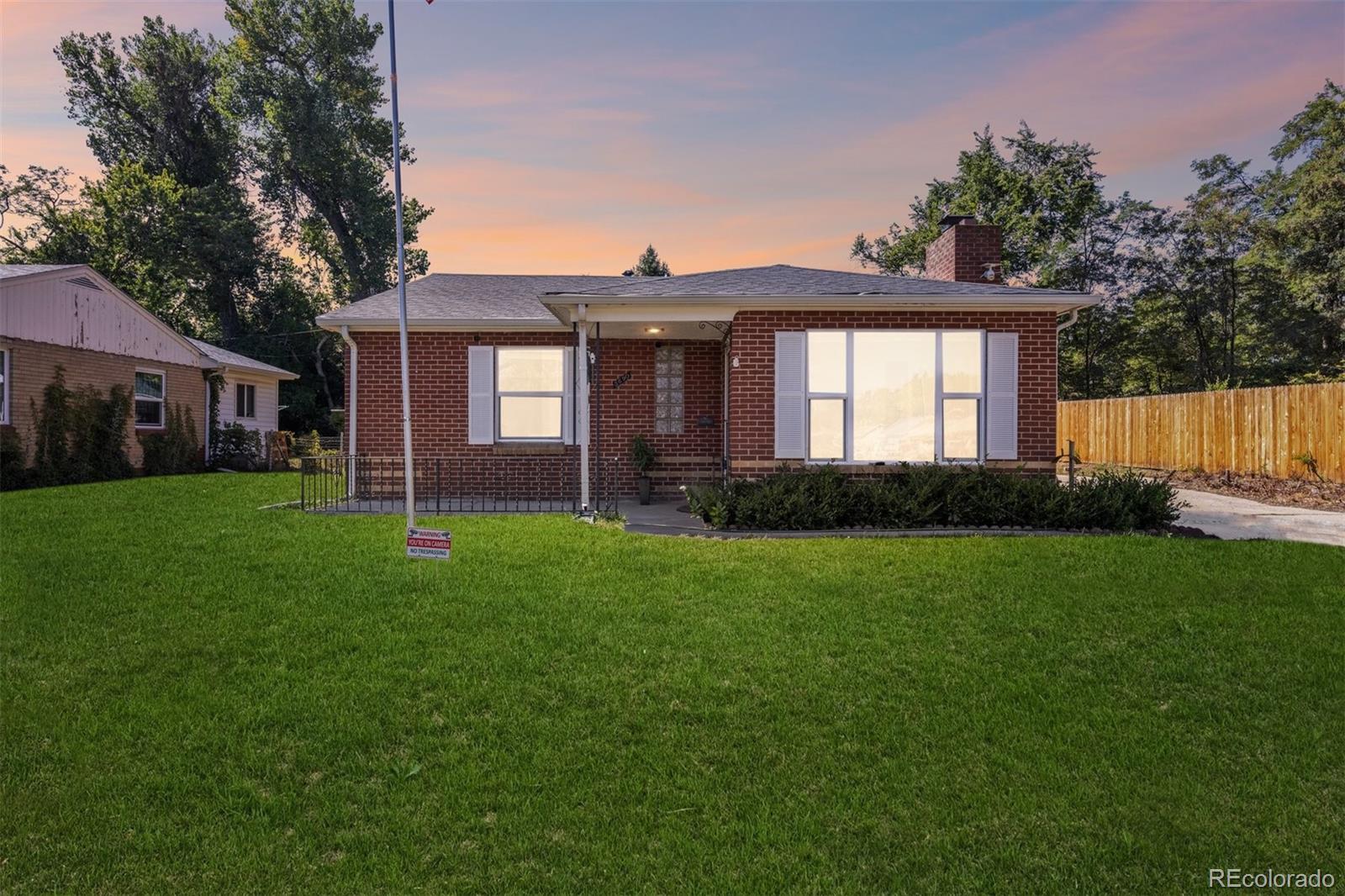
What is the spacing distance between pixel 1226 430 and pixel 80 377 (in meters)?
25.5

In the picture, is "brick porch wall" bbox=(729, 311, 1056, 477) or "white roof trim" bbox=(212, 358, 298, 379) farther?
"white roof trim" bbox=(212, 358, 298, 379)

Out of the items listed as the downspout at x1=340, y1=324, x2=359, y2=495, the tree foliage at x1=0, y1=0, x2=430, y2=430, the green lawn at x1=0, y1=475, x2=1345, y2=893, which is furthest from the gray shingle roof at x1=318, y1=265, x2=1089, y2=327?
the tree foliage at x1=0, y1=0, x2=430, y2=430

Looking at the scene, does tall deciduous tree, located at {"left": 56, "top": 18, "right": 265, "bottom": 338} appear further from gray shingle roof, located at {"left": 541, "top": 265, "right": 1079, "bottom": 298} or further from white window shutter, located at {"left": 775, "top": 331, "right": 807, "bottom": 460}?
white window shutter, located at {"left": 775, "top": 331, "right": 807, "bottom": 460}

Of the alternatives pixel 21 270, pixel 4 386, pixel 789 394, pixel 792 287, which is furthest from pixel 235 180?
pixel 789 394

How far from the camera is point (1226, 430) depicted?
16.1 metres

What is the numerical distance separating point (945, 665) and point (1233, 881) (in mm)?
1963

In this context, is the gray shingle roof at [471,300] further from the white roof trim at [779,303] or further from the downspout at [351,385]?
the white roof trim at [779,303]

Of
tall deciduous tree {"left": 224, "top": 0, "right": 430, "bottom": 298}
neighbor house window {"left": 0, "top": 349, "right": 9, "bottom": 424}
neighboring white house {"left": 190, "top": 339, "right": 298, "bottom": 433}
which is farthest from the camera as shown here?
tall deciduous tree {"left": 224, "top": 0, "right": 430, "bottom": 298}

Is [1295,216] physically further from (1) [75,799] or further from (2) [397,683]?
(1) [75,799]

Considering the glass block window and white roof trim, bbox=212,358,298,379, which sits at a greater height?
white roof trim, bbox=212,358,298,379

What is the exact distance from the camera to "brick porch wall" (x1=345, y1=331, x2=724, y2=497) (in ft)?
39.6

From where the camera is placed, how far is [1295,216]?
23.1 meters

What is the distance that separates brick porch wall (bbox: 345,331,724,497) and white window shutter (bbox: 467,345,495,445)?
0.09 meters

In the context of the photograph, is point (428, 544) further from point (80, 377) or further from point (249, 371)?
point (249, 371)
